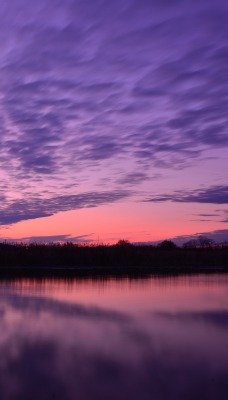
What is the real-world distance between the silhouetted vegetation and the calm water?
1687 centimetres

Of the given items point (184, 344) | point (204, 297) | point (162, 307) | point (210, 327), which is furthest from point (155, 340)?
point (204, 297)

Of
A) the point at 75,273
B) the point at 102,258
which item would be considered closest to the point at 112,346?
the point at 75,273

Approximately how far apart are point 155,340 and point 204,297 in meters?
8.55

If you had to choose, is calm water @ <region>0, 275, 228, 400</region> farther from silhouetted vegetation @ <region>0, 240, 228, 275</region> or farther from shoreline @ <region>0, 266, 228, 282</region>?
silhouetted vegetation @ <region>0, 240, 228, 275</region>

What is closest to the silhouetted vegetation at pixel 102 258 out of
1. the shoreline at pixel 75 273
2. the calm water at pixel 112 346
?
the shoreline at pixel 75 273

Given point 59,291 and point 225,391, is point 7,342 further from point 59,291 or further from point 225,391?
point 59,291

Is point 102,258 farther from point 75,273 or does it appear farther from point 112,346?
point 112,346

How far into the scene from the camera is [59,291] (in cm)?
1997

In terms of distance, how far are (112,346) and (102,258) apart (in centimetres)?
2862

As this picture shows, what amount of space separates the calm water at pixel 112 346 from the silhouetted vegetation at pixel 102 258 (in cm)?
1687

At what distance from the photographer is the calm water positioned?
24.6 feet

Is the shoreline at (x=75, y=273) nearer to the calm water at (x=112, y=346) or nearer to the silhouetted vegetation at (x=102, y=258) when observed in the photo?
the silhouetted vegetation at (x=102, y=258)

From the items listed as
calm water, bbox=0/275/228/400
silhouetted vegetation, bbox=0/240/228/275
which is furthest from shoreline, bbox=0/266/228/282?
calm water, bbox=0/275/228/400

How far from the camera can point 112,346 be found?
10281 mm
